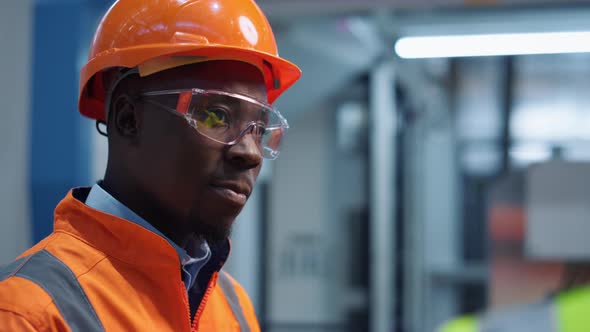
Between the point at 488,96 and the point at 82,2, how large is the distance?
7.19m

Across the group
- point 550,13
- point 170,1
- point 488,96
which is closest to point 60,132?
point 170,1

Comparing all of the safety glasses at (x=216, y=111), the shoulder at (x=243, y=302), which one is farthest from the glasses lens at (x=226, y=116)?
the shoulder at (x=243, y=302)

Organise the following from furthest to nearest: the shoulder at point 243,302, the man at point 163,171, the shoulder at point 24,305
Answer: the shoulder at point 243,302 < the man at point 163,171 < the shoulder at point 24,305

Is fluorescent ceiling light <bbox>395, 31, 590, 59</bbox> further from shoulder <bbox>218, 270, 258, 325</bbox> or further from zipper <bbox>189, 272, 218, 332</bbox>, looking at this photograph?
zipper <bbox>189, 272, 218, 332</bbox>

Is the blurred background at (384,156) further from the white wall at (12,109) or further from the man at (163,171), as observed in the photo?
the man at (163,171)

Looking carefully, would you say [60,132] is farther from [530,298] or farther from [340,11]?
[530,298]

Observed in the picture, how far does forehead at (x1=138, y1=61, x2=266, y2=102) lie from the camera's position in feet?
3.77

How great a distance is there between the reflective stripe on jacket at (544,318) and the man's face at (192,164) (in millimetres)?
1988

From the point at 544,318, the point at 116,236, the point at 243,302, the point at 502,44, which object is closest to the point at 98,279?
the point at 116,236

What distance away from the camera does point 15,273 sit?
3.35 ft

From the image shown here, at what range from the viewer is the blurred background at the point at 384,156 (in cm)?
230

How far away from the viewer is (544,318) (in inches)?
117

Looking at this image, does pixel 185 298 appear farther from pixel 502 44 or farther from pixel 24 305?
pixel 502 44

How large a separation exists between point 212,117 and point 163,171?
0.11 m
